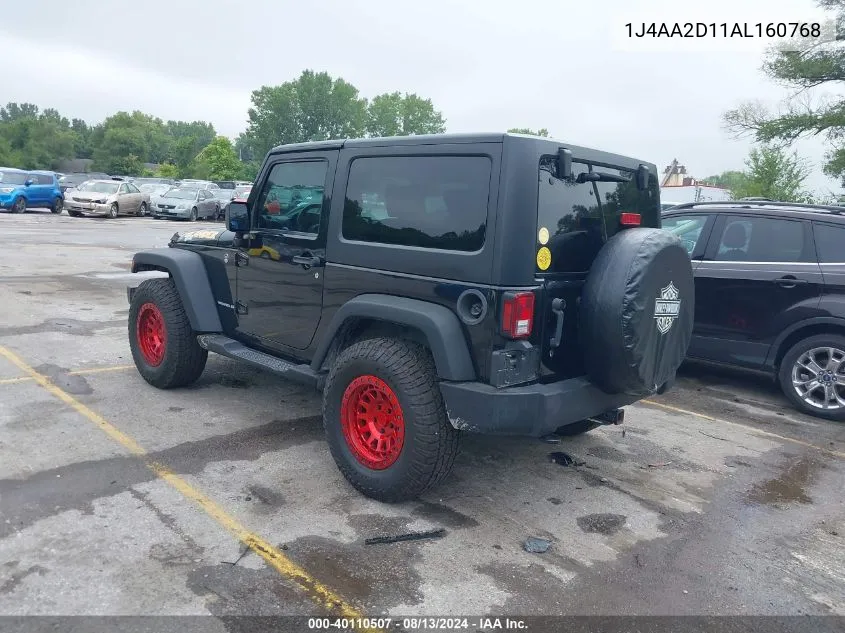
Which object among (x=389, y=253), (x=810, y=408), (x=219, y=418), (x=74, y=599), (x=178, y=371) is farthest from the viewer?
(x=810, y=408)

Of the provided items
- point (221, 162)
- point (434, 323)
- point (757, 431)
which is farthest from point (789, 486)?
point (221, 162)

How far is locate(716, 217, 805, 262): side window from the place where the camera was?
607 centimetres

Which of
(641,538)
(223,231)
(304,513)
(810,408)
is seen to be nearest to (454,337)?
(304,513)

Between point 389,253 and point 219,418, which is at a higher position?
point 389,253

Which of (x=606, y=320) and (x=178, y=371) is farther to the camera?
(x=178, y=371)

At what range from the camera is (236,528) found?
3.49 meters

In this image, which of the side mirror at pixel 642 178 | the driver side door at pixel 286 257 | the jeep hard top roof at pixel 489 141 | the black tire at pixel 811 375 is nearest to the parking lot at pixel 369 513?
the black tire at pixel 811 375

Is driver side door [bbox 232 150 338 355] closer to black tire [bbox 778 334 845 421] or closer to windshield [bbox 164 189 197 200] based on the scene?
black tire [bbox 778 334 845 421]

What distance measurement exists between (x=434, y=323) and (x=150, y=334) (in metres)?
3.20

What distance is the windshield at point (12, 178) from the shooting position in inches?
989

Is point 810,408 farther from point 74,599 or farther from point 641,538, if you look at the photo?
point 74,599

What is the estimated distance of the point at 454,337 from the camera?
3543mm

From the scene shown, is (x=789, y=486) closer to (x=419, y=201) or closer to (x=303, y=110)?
(x=419, y=201)

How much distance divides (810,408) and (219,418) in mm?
4845
